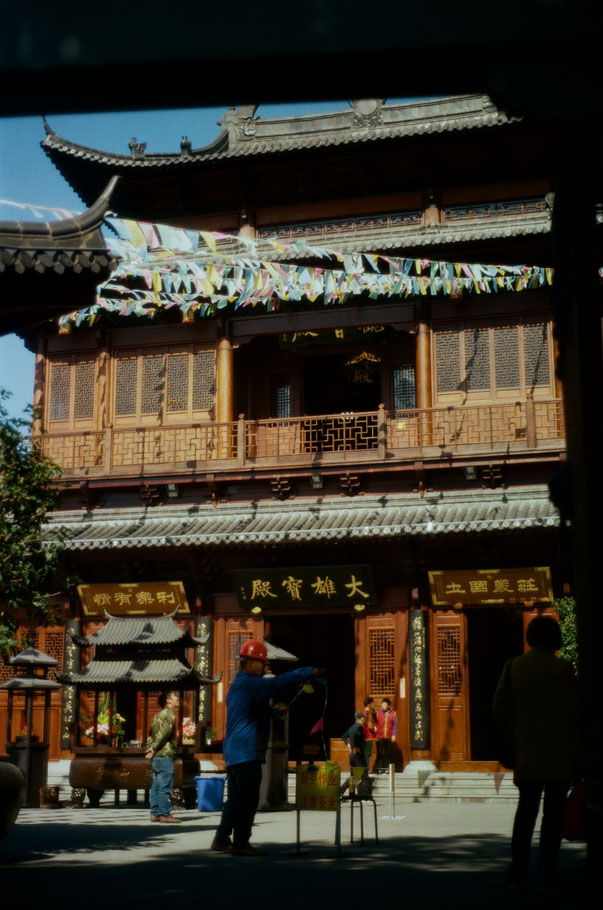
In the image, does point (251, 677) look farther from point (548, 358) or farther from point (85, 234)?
point (548, 358)

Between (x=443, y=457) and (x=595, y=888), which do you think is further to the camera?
(x=443, y=457)

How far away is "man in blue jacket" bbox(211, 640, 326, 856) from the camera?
7.71 meters

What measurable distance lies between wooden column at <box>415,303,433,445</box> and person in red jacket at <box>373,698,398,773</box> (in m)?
4.56

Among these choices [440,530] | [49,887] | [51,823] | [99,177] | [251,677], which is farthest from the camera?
Result: [99,177]

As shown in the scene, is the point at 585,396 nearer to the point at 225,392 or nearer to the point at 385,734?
the point at 385,734

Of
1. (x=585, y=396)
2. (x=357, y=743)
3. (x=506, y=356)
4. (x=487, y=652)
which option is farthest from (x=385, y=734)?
(x=585, y=396)

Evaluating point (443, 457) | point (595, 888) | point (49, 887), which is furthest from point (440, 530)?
point (595, 888)

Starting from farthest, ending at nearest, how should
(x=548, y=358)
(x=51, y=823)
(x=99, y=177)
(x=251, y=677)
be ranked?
(x=99, y=177) < (x=548, y=358) < (x=51, y=823) < (x=251, y=677)

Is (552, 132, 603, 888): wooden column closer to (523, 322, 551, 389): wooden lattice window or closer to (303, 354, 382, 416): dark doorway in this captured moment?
(523, 322, 551, 389): wooden lattice window

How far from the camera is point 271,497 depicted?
771 inches

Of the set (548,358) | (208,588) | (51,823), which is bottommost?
(51,823)

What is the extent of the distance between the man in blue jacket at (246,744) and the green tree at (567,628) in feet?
27.2

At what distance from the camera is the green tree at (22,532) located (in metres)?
12.5

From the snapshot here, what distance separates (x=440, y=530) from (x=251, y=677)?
988cm
